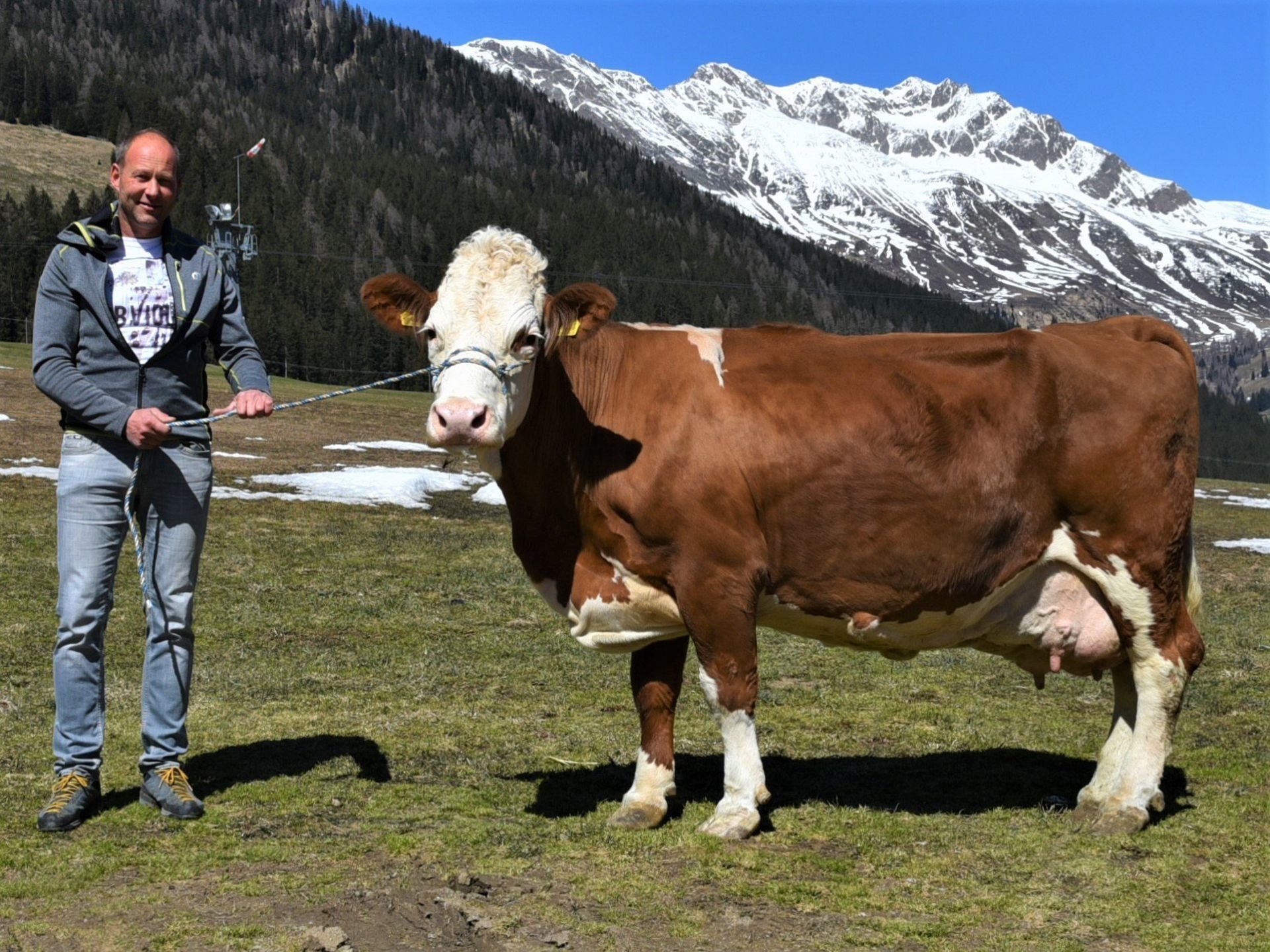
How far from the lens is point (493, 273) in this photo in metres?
6.12

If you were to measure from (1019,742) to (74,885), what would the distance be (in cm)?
577

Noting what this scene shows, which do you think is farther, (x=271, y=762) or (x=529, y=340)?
(x=271, y=762)

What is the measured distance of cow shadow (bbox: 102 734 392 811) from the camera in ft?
22.8

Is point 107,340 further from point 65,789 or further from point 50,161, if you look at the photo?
point 50,161

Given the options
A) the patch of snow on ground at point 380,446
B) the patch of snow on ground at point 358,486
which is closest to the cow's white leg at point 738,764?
the patch of snow on ground at point 358,486

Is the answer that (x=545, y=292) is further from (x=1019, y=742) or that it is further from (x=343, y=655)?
(x=343, y=655)

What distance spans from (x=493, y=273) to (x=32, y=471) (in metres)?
18.9

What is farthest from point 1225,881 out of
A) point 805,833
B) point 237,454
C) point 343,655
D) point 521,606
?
point 237,454

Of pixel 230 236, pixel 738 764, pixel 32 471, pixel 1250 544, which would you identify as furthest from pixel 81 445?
pixel 230 236

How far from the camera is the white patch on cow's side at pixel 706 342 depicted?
22.0 ft

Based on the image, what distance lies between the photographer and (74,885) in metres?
5.38

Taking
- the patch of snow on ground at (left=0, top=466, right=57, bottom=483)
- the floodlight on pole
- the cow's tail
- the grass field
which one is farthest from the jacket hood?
the floodlight on pole

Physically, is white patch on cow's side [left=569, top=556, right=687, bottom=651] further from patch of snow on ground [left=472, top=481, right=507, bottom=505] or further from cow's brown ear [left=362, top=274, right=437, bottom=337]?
patch of snow on ground [left=472, top=481, right=507, bottom=505]

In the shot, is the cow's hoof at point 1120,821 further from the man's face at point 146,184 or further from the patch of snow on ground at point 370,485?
the patch of snow on ground at point 370,485
